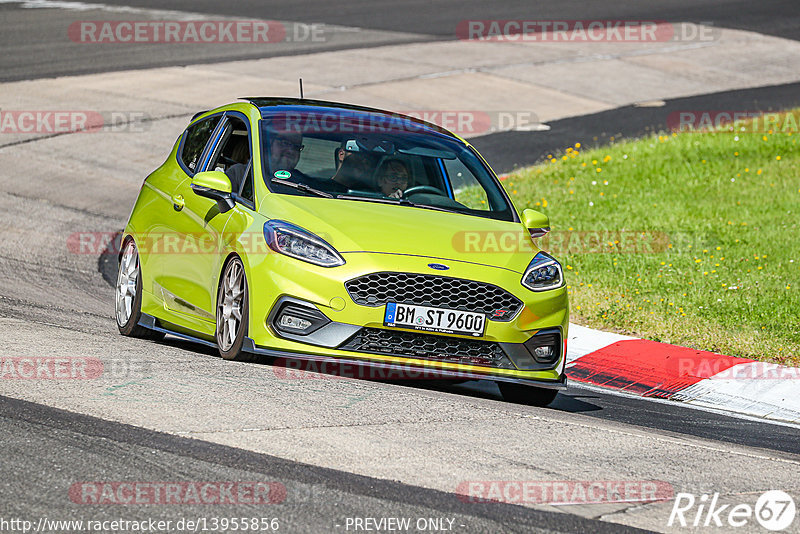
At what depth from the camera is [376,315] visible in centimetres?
702

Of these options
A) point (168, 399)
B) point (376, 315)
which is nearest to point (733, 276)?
point (376, 315)

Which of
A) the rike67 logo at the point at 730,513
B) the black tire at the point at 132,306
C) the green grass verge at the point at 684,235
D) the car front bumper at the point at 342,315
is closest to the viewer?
the rike67 logo at the point at 730,513

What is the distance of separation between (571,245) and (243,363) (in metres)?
6.38

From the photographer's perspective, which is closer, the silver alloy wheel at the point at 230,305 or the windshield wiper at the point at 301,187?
the silver alloy wheel at the point at 230,305

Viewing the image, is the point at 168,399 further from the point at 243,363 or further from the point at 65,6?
the point at 65,6

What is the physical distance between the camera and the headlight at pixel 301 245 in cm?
711

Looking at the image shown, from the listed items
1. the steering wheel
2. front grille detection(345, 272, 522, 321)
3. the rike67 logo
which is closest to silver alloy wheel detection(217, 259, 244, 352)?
front grille detection(345, 272, 522, 321)

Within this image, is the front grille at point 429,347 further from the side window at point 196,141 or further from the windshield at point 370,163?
the side window at point 196,141

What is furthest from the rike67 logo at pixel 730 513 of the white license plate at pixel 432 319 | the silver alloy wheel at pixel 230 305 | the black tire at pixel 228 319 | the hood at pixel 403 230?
the silver alloy wheel at pixel 230 305

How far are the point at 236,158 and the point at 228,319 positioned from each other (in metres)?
1.43

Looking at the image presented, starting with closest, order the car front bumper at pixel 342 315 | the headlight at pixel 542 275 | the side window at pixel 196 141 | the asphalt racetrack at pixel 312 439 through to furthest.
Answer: the asphalt racetrack at pixel 312 439 → the car front bumper at pixel 342 315 → the headlight at pixel 542 275 → the side window at pixel 196 141

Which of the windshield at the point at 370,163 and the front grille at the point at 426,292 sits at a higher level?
the windshield at the point at 370,163

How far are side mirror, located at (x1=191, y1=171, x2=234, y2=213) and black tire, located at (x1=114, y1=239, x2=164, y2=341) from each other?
45.3 inches

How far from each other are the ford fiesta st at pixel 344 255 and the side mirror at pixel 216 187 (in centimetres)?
2
